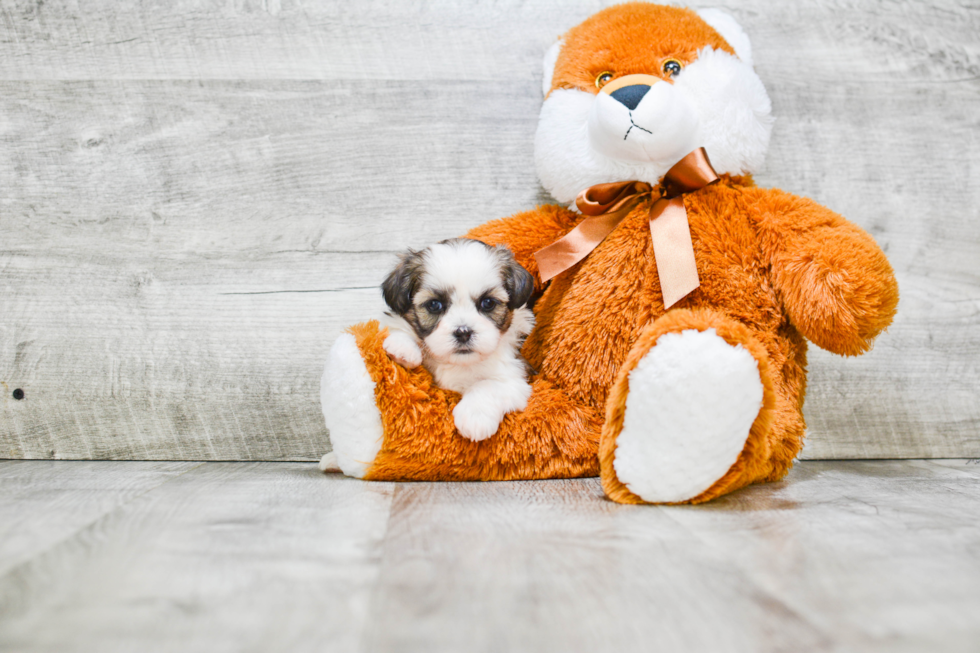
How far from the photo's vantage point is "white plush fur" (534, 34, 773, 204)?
1167 mm

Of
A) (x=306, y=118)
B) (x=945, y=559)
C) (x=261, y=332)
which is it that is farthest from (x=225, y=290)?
(x=945, y=559)

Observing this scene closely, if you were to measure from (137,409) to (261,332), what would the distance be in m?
0.34

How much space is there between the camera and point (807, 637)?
56cm

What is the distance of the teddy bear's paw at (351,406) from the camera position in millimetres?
1108


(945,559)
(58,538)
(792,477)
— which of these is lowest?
(792,477)

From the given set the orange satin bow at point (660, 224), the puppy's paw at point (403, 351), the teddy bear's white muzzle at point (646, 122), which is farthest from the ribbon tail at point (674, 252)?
the puppy's paw at point (403, 351)

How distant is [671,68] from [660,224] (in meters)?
0.31

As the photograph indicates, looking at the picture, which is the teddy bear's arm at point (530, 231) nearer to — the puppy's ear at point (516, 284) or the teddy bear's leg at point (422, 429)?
the puppy's ear at point (516, 284)

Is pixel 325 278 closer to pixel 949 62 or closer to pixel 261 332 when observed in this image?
pixel 261 332

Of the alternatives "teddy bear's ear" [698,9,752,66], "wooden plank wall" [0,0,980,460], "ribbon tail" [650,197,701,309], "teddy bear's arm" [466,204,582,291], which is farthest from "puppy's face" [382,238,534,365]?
"teddy bear's ear" [698,9,752,66]

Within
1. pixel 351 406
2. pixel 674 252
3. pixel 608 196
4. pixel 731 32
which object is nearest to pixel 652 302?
pixel 674 252

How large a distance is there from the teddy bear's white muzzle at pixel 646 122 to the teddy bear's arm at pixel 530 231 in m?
0.22

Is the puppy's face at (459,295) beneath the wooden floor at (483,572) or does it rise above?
above

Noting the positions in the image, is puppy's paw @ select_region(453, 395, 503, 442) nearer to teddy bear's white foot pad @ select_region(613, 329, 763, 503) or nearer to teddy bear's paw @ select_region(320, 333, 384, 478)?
teddy bear's paw @ select_region(320, 333, 384, 478)
